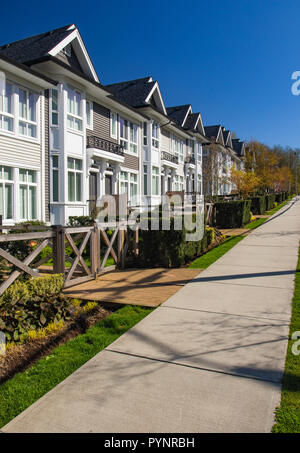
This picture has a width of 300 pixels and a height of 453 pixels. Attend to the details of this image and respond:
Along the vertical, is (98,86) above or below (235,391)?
above

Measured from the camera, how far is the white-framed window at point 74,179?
16875mm

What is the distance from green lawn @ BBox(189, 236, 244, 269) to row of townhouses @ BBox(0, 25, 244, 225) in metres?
A: 7.61

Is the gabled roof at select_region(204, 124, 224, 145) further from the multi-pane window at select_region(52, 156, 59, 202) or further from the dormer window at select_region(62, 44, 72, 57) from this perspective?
the multi-pane window at select_region(52, 156, 59, 202)

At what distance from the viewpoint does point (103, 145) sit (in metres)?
19.6

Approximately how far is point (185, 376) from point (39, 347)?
2002 millimetres

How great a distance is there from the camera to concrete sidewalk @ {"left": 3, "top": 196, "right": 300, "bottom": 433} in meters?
2.70

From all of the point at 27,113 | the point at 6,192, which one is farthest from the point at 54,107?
the point at 6,192

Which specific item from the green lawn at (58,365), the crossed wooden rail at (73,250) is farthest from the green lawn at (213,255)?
the green lawn at (58,365)

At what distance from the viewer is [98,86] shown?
1770 centimetres

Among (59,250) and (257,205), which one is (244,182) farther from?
(59,250)
